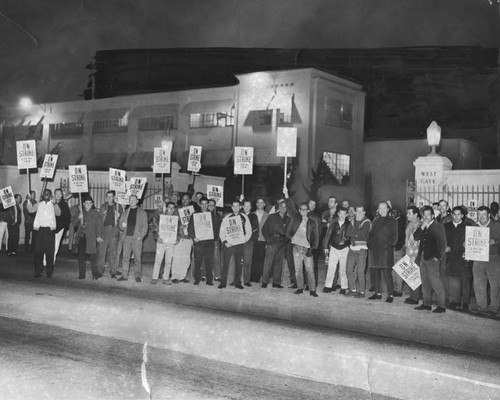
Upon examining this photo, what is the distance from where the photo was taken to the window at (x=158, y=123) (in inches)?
1391

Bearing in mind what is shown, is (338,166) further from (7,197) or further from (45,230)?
(45,230)

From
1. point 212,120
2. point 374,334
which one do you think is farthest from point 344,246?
point 212,120

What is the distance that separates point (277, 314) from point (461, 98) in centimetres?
2980

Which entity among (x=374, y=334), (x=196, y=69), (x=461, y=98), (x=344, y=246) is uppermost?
(x=196, y=69)

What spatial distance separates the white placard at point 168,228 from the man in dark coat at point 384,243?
4294 mm

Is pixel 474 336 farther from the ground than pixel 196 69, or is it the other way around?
pixel 196 69

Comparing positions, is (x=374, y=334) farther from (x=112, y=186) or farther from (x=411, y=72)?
(x=411, y=72)

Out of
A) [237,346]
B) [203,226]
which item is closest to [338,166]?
[203,226]

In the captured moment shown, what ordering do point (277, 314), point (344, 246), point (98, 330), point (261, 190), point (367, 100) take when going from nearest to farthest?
point (98, 330)
point (277, 314)
point (344, 246)
point (261, 190)
point (367, 100)

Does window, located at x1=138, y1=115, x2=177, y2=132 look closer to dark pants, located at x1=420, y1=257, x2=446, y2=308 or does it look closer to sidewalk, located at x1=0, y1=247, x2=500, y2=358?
sidewalk, located at x1=0, y1=247, x2=500, y2=358

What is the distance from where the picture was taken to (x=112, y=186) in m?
14.3

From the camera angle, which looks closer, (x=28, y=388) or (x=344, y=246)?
(x=28, y=388)

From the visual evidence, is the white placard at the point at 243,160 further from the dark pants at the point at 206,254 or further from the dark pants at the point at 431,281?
the dark pants at the point at 431,281

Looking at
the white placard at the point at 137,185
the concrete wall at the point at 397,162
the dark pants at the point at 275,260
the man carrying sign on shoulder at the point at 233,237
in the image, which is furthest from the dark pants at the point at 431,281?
the concrete wall at the point at 397,162
